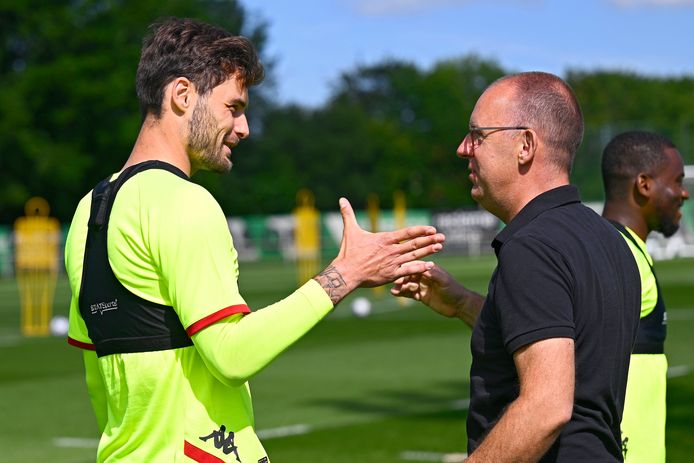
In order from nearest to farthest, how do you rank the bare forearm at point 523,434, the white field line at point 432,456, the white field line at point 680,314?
1. the bare forearm at point 523,434
2. the white field line at point 432,456
3. the white field line at point 680,314

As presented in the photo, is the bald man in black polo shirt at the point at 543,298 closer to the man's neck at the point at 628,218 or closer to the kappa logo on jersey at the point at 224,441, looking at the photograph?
the kappa logo on jersey at the point at 224,441

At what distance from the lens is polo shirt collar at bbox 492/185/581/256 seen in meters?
3.61

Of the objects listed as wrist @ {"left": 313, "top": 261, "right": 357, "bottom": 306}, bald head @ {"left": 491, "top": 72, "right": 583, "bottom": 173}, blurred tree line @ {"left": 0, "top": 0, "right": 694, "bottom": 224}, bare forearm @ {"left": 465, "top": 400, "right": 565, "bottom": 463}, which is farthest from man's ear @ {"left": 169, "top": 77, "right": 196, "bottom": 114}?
blurred tree line @ {"left": 0, "top": 0, "right": 694, "bottom": 224}

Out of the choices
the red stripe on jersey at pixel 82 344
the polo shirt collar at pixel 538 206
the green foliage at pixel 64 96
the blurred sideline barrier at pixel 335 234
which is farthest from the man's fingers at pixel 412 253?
the green foliage at pixel 64 96

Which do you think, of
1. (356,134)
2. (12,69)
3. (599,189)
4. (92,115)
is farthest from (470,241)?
(356,134)

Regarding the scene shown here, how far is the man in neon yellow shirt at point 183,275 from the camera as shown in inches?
140

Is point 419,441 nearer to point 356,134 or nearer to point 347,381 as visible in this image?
point 347,381

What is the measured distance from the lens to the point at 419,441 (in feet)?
34.2

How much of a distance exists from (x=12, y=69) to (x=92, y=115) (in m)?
4.86

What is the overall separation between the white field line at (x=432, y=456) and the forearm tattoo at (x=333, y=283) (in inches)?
239

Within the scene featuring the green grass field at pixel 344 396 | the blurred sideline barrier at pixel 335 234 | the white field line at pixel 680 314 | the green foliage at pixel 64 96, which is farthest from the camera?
the green foliage at pixel 64 96

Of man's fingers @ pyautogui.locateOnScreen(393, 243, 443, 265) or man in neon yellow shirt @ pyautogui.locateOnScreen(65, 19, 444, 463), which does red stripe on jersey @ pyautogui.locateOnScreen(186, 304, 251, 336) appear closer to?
man in neon yellow shirt @ pyautogui.locateOnScreen(65, 19, 444, 463)

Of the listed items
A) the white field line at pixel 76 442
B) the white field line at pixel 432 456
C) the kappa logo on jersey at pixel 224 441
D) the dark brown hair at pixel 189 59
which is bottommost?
the white field line at pixel 432 456

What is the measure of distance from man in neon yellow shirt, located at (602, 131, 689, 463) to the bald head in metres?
1.69
